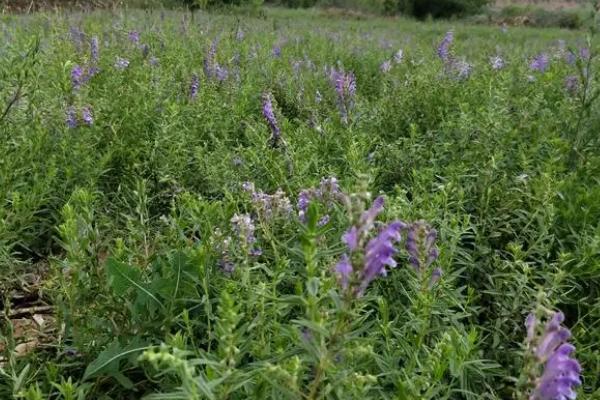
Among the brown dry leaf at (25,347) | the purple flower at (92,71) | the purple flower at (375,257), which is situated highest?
the purple flower at (375,257)

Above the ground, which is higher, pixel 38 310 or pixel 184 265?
pixel 184 265

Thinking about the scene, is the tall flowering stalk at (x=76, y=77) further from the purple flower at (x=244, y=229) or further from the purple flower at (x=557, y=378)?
the purple flower at (x=557, y=378)

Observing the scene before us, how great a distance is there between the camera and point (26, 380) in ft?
6.22

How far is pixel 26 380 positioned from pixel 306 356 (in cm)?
96

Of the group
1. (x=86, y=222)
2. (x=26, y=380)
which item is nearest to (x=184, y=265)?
(x=86, y=222)

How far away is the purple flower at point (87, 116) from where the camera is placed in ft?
11.2

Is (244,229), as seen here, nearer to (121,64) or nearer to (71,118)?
(71,118)

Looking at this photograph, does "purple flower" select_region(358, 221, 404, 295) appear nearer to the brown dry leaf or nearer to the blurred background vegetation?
the brown dry leaf

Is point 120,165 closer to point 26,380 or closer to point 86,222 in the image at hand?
point 86,222

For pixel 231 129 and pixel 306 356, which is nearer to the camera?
pixel 306 356

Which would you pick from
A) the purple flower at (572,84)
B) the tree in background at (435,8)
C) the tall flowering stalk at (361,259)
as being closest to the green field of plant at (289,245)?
the tall flowering stalk at (361,259)

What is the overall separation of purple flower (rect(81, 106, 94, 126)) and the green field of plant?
0.01m

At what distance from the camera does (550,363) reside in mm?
1346

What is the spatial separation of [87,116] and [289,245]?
1.73m
